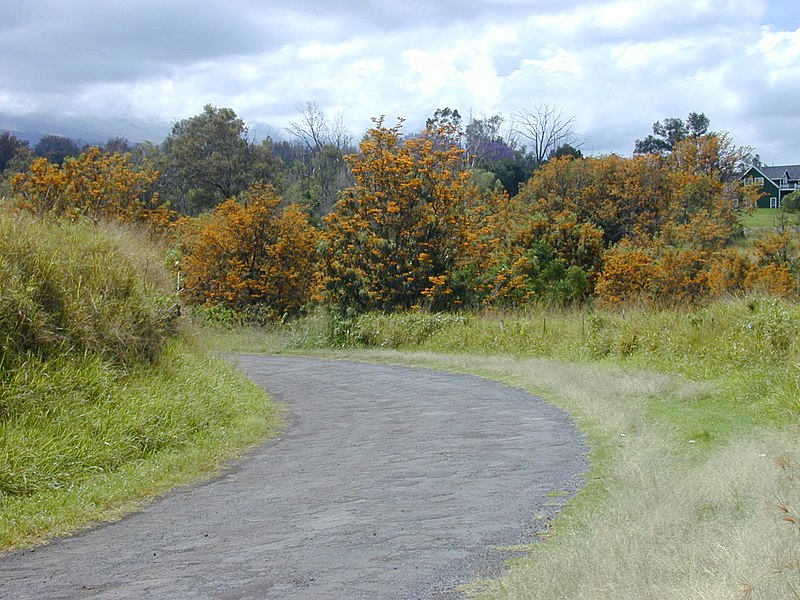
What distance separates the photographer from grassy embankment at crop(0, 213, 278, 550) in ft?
25.6

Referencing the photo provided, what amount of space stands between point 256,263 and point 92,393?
870 inches

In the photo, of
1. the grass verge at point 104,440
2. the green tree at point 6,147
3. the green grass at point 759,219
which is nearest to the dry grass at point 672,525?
the grass verge at point 104,440

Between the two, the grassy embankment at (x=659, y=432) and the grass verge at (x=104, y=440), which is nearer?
the grassy embankment at (x=659, y=432)

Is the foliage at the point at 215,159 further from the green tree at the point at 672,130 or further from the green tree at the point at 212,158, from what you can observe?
the green tree at the point at 672,130

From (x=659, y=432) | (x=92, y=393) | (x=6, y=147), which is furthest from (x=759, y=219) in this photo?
(x=92, y=393)

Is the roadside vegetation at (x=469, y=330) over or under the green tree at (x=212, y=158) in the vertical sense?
under

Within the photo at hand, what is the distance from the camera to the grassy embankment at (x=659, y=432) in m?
4.76

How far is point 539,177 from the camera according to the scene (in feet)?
138

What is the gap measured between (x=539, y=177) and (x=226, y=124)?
24.1 meters

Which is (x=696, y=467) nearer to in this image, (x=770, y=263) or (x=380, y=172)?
(x=380, y=172)

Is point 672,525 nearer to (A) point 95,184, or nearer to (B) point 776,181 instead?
(A) point 95,184

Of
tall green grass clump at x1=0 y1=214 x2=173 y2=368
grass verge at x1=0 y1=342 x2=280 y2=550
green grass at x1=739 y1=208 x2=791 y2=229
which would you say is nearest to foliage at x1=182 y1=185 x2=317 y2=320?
tall green grass clump at x1=0 y1=214 x2=173 y2=368

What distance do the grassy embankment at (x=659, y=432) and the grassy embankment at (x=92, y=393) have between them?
409 cm

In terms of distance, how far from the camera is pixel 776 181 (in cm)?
8538
